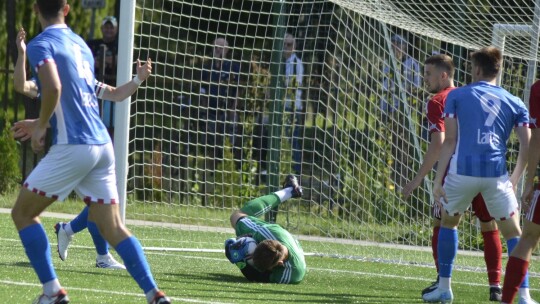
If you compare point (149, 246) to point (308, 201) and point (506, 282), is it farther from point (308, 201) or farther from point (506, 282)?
point (506, 282)

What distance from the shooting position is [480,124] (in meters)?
7.79

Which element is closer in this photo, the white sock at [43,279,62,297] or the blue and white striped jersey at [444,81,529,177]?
the white sock at [43,279,62,297]

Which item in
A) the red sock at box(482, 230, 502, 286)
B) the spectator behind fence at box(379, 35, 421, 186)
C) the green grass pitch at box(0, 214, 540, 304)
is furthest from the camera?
the spectator behind fence at box(379, 35, 421, 186)

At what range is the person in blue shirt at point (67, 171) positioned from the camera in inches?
248

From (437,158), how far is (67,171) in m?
3.35

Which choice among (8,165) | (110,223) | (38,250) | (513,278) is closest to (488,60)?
(513,278)

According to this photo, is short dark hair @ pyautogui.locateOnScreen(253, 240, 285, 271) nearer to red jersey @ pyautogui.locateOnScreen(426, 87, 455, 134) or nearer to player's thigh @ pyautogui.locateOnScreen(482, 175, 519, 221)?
red jersey @ pyautogui.locateOnScreen(426, 87, 455, 134)

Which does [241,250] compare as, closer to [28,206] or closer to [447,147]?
[447,147]

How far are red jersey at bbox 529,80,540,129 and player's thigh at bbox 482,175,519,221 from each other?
650mm

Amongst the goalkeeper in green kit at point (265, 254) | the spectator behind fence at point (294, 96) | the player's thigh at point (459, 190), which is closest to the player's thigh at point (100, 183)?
the goalkeeper in green kit at point (265, 254)

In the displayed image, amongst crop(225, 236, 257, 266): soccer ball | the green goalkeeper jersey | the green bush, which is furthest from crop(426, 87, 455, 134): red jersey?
the green bush

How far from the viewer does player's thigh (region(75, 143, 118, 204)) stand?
6383 millimetres

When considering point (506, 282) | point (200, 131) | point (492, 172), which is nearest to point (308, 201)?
point (200, 131)

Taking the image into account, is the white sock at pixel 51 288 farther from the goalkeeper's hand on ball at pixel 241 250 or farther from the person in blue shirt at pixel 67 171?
the goalkeeper's hand on ball at pixel 241 250
